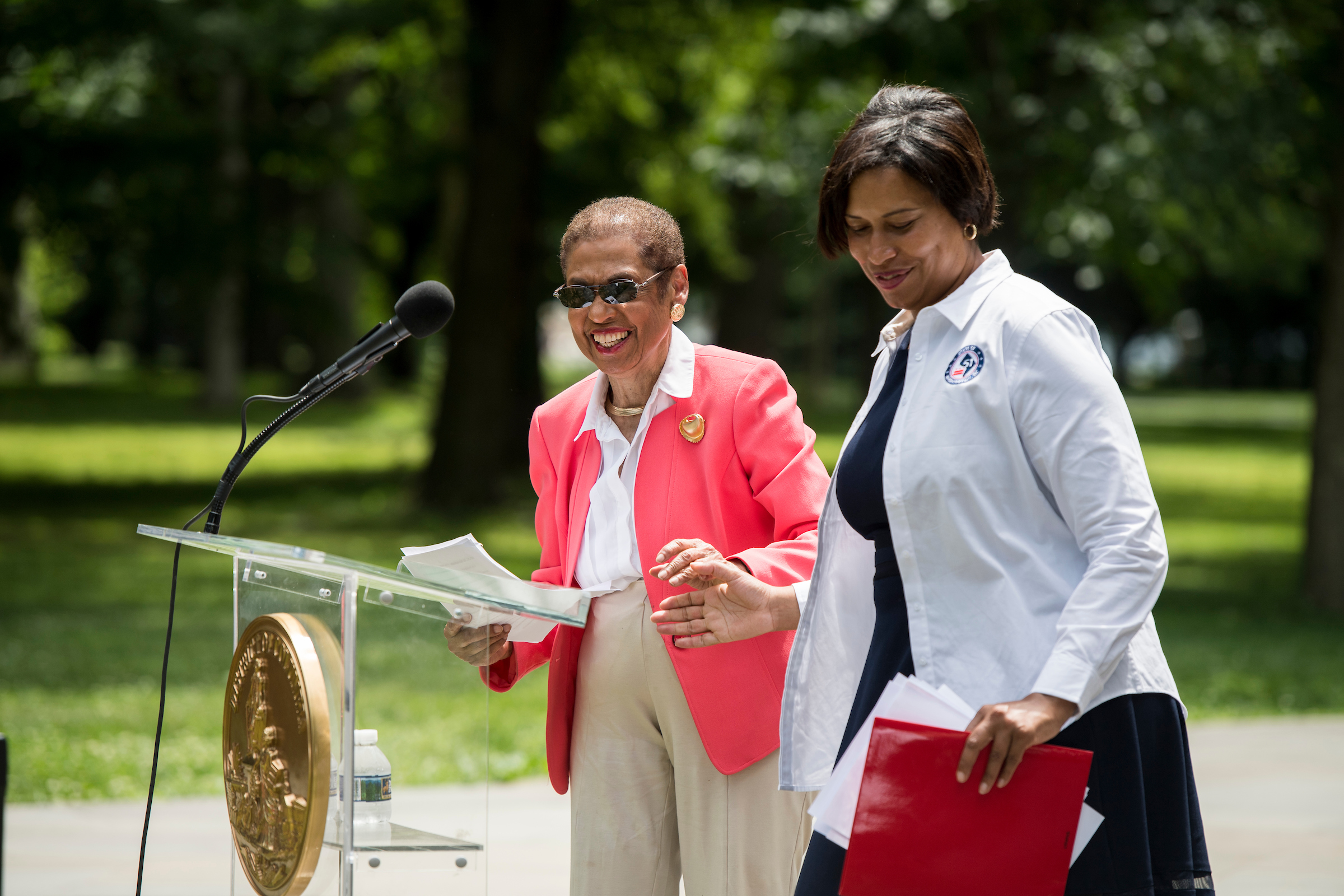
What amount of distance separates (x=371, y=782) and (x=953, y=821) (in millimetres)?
1006

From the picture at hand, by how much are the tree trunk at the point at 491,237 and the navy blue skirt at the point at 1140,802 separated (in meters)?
15.7

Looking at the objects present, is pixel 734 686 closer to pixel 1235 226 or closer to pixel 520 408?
pixel 1235 226

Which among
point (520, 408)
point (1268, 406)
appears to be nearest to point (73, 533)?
point (520, 408)

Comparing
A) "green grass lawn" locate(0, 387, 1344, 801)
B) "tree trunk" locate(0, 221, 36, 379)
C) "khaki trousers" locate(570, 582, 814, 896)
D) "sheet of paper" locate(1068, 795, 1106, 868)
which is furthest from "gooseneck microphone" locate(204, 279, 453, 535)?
"tree trunk" locate(0, 221, 36, 379)

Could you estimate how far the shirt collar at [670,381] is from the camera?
3.23 meters

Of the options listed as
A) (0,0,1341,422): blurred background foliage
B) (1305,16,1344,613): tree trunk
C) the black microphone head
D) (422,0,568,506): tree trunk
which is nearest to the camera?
the black microphone head

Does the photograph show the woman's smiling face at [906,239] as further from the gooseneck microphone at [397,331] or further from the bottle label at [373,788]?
the bottle label at [373,788]

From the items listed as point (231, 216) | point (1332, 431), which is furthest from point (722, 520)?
point (231, 216)

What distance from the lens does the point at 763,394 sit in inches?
126

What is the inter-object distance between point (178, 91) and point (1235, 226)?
15375mm

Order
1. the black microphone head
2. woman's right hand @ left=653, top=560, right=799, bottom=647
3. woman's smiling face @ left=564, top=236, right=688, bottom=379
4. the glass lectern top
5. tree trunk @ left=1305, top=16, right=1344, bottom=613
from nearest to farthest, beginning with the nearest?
the glass lectern top < woman's right hand @ left=653, top=560, right=799, bottom=647 < the black microphone head < woman's smiling face @ left=564, top=236, right=688, bottom=379 < tree trunk @ left=1305, top=16, right=1344, bottom=613

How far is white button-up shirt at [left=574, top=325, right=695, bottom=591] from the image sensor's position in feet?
10.5

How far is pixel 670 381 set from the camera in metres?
3.24

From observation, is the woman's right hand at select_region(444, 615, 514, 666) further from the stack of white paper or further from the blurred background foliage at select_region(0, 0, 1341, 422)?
the blurred background foliage at select_region(0, 0, 1341, 422)
